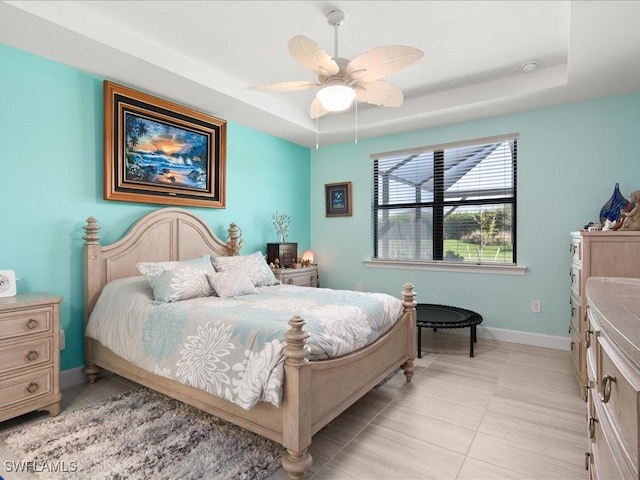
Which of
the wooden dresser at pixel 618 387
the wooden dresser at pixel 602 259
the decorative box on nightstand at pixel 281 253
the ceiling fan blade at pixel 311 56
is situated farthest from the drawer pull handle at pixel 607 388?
the decorative box on nightstand at pixel 281 253

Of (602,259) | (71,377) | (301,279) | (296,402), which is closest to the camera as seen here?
(296,402)

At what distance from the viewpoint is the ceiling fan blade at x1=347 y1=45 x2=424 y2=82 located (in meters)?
1.96

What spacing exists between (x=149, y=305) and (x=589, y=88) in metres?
3.95

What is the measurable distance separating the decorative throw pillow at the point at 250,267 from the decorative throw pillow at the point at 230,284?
232 mm

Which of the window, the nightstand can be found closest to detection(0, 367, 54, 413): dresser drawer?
the nightstand

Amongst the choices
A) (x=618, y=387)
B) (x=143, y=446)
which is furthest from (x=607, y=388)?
(x=143, y=446)

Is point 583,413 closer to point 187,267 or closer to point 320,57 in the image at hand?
point 320,57

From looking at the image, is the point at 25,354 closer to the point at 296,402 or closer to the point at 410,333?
the point at 296,402

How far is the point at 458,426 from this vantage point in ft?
7.13

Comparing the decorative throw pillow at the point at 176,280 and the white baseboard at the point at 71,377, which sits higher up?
the decorative throw pillow at the point at 176,280

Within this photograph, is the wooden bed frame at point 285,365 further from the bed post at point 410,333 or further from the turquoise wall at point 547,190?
the turquoise wall at point 547,190

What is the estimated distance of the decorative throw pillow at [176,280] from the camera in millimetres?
2588

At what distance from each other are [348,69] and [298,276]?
267cm

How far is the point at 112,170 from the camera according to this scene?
116 inches
